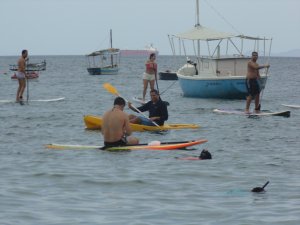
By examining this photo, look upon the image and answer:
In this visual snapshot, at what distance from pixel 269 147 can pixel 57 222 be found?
333 inches

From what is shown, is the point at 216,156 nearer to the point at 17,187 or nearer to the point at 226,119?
the point at 17,187

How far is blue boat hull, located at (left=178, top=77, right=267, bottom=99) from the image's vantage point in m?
30.5

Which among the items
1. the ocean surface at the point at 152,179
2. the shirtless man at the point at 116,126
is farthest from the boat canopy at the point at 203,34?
the shirtless man at the point at 116,126

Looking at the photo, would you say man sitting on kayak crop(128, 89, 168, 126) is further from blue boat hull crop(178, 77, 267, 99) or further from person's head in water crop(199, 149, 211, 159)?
blue boat hull crop(178, 77, 267, 99)

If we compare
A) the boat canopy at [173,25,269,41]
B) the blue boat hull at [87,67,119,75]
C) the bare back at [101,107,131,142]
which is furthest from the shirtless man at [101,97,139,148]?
the blue boat hull at [87,67,119,75]

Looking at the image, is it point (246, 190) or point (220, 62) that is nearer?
point (246, 190)

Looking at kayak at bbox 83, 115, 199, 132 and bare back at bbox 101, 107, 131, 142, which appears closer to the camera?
bare back at bbox 101, 107, 131, 142

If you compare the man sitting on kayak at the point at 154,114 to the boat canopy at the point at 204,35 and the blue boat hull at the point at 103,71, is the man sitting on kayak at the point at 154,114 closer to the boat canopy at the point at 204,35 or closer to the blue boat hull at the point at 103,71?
the boat canopy at the point at 204,35

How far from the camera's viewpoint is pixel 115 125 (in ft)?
49.4

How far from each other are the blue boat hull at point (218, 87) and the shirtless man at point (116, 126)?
50.0 feet

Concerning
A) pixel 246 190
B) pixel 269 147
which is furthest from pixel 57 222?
pixel 269 147

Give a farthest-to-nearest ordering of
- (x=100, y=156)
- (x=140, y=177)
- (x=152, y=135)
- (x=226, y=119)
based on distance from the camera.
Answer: (x=226, y=119), (x=152, y=135), (x=100, y=156), (x=140, y=177)

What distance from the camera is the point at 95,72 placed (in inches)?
2977

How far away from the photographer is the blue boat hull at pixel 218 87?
30453mm
